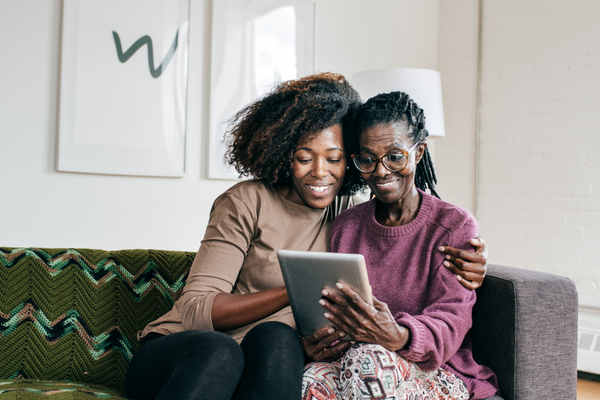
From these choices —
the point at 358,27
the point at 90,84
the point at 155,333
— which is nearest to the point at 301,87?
the point at 155,333

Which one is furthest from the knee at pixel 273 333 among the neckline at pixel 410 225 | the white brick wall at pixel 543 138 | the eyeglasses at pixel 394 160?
the white brick wall at pixel 543 138

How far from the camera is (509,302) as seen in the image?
126 centimetres

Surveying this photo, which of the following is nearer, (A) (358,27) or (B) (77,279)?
(B) (77,279)

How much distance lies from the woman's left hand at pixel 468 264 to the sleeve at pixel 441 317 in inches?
0.6

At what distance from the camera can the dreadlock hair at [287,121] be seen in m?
1.52

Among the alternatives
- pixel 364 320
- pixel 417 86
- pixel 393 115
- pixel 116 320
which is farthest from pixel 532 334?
pixel 417 86

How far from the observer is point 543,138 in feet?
10.3

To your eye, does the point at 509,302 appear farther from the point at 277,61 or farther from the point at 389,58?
the point at 389,58

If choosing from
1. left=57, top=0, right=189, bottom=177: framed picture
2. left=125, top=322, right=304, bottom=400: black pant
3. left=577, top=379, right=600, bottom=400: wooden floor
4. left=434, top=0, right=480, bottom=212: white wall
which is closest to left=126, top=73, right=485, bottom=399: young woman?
left=125, top=322, right=304, bottom=400: black pant

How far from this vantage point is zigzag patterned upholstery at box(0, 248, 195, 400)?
148 cm

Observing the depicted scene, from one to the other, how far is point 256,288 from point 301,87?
2.09ft

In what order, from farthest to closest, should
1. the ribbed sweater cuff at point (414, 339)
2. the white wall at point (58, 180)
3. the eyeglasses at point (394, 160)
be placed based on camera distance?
1. the white wall at point (58, 180)
2. the eyeglasses at point (394, 160)
3. the ribbed sweater cuff at point (414, 339)

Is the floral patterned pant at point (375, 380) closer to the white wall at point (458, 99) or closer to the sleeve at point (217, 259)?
the sleeve at point (217, 259)

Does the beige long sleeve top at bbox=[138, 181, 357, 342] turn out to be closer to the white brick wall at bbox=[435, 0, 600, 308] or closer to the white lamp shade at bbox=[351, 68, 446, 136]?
the white lamp shade at bbox=[351, 68, 446, 136]
